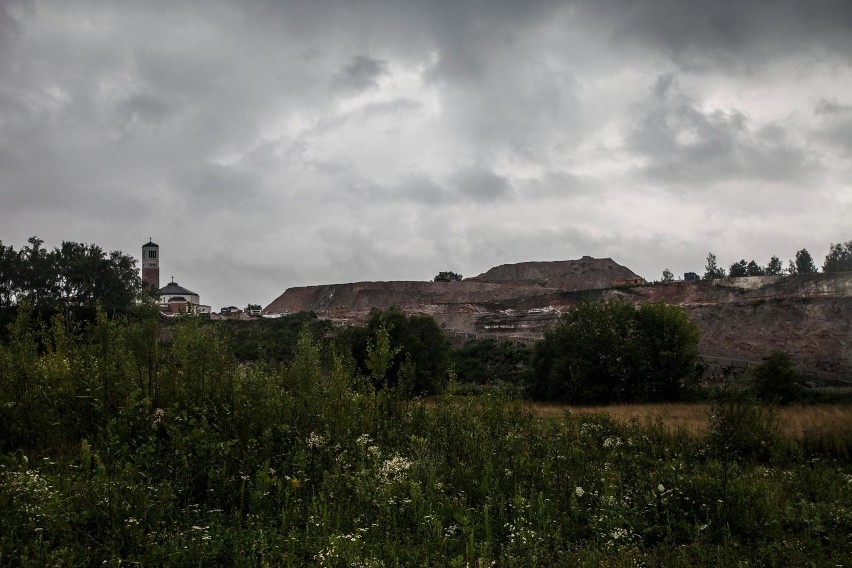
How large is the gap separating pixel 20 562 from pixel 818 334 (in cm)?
4464

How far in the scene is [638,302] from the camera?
199ft

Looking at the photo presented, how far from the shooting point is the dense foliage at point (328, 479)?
504cm

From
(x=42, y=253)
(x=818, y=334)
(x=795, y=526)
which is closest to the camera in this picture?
(x=795, y=526)

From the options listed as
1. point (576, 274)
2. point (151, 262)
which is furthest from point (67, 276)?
point (576, 274)

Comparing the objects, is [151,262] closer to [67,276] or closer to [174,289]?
[174,289]

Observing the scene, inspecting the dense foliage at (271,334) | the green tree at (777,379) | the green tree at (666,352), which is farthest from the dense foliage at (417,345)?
the green tree at (777,379)

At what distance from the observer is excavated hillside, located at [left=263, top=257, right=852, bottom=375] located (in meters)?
39.9

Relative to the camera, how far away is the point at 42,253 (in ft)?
180

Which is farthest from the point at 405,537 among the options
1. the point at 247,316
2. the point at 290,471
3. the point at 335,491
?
the point at 247,316

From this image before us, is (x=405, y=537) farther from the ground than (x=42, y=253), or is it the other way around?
(x=42, y=253)

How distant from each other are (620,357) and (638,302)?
3529 cm

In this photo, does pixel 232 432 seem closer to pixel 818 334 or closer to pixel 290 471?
pixel 290 471

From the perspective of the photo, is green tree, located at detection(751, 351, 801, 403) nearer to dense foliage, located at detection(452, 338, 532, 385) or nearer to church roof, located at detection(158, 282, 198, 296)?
dense foliage, located at detection(452, 338, 532, 385)

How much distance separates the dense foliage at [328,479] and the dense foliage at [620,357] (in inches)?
669
